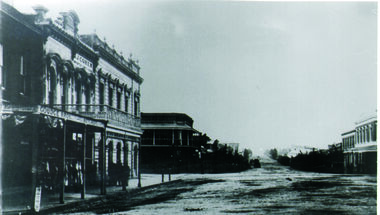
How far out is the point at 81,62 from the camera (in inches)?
966

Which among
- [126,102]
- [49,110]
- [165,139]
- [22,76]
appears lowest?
[49,110]

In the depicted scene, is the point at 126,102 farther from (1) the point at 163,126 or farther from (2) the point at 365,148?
(2) the point at 365,148

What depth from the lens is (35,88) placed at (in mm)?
19453

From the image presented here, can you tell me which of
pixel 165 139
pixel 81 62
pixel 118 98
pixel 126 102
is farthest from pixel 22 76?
pixel 165 139

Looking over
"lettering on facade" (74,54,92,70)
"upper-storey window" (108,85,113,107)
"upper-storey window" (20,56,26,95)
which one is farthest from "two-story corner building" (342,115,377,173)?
"upper-storey window" (20,56,26,95)

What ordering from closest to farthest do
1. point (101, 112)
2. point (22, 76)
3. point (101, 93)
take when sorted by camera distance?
point (22, 76) < point (101, 112) < point (101, 93)

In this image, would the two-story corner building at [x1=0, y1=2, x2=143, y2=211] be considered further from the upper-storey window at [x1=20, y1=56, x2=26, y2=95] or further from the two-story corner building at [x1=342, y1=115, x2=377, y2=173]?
the two-story corner building at [x1=342, y1=115, x2=377, y2=173]

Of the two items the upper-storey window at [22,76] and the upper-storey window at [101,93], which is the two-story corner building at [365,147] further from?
the upper-storey window at [22,76]

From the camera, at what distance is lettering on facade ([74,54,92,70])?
23859 millimetres

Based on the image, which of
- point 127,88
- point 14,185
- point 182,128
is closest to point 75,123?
point 14,185

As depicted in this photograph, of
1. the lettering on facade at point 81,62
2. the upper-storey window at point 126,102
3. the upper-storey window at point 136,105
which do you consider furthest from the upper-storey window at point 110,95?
the upper-storey window at point 136,105

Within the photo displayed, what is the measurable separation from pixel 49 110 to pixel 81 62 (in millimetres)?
11095

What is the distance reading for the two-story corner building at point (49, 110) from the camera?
46.7 ft

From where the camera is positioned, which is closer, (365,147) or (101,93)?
(101,93)
